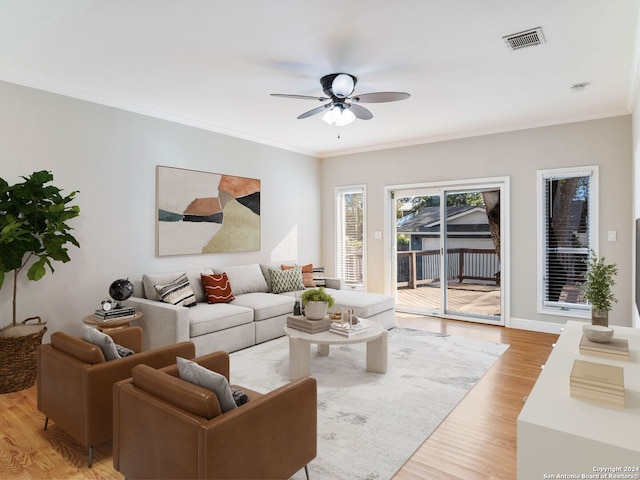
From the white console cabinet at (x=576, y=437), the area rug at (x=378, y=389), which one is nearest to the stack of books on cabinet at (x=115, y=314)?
the area rug at (x=378, y=389)

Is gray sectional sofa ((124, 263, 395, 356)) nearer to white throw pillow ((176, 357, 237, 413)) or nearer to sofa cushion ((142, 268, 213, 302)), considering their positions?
sofa cushion ((142, 268, 213, 302))

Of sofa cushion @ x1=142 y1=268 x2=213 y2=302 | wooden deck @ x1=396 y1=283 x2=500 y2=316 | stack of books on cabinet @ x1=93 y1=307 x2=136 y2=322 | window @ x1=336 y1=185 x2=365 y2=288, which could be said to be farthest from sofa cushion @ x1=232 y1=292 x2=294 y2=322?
wooden deck @ x1=396 y1=283 x2=500 y2=316

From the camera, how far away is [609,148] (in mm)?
4746

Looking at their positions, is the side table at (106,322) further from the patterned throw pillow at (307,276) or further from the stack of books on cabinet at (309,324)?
the patterned throw pillow at (307,276)

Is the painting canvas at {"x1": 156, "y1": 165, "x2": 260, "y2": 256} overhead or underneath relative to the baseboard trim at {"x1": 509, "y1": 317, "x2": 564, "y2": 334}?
overhead

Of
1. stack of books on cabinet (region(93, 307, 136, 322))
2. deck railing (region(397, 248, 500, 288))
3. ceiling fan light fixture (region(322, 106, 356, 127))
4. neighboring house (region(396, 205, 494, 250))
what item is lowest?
stack of books on cabinet (region(93, 307, 136, 322))

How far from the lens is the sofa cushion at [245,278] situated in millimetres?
5301

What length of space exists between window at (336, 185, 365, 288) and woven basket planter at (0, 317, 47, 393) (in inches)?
182

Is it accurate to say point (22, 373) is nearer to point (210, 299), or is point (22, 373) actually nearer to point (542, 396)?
point (210, 299)

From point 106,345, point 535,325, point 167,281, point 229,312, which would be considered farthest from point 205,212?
point 535,325

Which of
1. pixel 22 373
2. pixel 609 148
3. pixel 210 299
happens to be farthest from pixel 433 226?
pixel 22 373

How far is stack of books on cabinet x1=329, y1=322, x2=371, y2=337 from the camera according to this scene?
3.50 meters

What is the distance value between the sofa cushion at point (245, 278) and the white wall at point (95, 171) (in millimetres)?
275

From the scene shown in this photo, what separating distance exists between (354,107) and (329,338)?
82.6 inches
